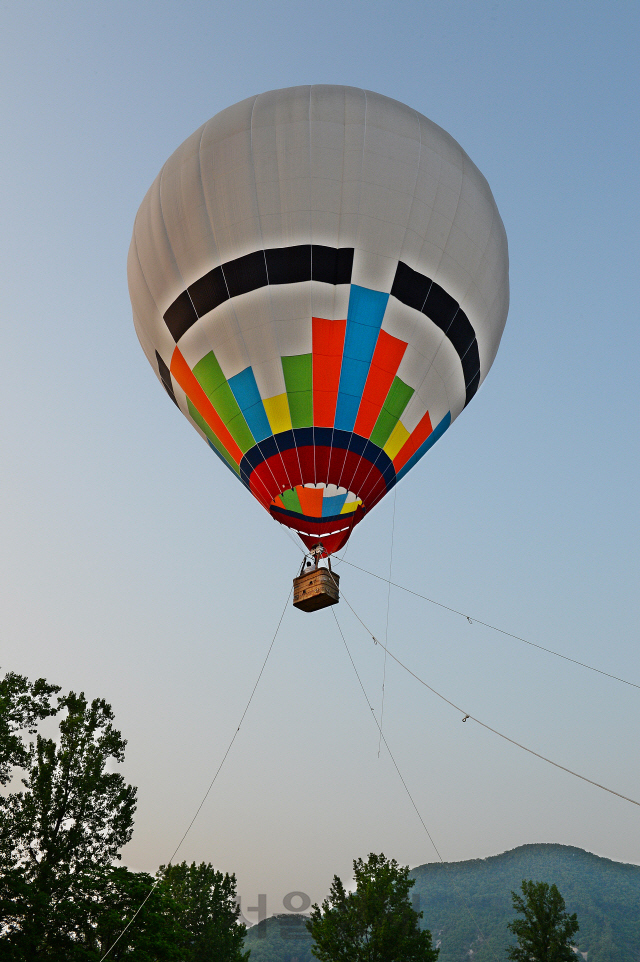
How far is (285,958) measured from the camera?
322 ft

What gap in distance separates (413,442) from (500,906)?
135 metres

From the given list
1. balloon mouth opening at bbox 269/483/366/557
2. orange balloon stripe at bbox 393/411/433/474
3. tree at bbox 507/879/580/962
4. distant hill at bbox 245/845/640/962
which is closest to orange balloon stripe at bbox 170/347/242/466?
balloon mouth opening at bbox 269/483/366/557

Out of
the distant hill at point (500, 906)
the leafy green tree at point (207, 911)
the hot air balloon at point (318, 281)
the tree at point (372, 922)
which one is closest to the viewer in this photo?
the hot air balloon at point (318, 281)

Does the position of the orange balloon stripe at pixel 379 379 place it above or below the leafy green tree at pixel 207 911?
above

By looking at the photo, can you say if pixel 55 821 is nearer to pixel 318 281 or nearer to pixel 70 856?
pixel 70 856

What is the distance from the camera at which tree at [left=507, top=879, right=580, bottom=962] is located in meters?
24.9

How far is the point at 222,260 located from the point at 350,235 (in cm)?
238

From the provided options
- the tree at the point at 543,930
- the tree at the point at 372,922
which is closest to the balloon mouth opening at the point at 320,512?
the tree at the point at 372,922

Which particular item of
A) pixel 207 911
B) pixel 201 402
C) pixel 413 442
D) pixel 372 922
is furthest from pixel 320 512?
pixel 207 911

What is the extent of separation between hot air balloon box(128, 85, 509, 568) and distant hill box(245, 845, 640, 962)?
7661 centimetres

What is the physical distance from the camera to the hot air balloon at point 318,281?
12.6m

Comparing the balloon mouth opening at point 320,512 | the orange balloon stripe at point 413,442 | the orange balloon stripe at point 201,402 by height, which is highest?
the orange balloon stripe at point 201,402

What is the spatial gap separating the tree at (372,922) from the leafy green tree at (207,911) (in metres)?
3.92

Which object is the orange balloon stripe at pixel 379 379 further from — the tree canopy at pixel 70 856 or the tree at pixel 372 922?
the tree at pixel 372 922
